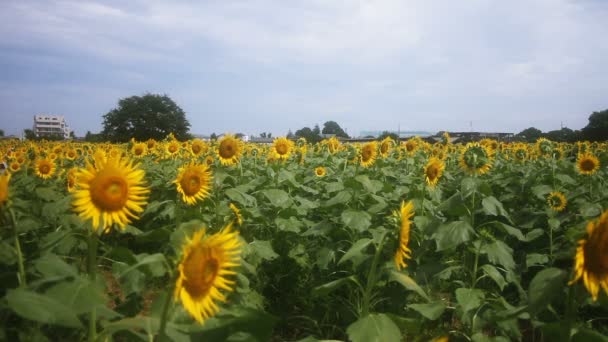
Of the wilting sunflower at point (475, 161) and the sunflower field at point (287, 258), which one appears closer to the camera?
the sunflower field at point (287, 258)

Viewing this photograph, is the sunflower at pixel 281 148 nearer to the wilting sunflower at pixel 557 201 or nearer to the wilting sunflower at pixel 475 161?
the wilting sunflower at pixel 475 161

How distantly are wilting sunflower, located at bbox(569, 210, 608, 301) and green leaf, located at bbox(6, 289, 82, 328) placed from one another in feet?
5.01

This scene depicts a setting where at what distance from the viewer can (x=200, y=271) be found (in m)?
1.29

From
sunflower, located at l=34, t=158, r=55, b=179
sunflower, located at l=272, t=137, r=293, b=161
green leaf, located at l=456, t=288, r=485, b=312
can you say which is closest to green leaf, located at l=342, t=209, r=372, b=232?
green leaf, located at l=456, t=288, r=485, b=312

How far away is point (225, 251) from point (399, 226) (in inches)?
35.2

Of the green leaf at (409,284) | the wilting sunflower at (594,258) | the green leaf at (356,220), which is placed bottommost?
the green leaf at (409,284)

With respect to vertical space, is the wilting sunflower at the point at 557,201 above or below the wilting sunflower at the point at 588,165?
below

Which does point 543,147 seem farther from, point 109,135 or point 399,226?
point 109,135

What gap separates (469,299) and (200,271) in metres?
1.72

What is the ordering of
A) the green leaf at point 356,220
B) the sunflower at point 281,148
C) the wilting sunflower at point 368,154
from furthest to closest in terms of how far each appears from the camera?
the sunflower at point 281,148, the wilting sunflower at point 368,154, the green leaf at point 356,220

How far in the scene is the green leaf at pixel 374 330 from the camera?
1.70 m

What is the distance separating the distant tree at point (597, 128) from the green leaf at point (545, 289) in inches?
1374

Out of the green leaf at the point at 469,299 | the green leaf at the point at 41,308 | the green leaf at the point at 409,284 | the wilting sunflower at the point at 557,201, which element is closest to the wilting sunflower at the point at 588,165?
the wilting sunflower at the point at 557,201

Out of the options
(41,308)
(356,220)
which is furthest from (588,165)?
(41,308)
